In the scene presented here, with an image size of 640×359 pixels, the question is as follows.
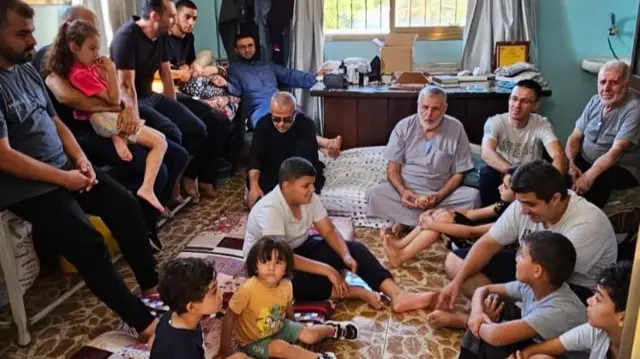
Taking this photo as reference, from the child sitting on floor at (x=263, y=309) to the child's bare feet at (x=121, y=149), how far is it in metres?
1.18

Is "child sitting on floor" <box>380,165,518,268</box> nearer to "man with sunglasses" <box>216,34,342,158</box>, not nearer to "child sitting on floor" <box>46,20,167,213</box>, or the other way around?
"child sitting on floor" <box>46,20,167,213</box>

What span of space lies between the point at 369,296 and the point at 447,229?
1.80 feet

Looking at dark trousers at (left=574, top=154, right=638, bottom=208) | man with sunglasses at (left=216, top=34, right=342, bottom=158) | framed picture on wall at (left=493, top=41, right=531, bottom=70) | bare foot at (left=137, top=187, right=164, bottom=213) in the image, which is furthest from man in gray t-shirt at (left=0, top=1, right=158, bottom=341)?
framed picture on wall at (left=493, top=41, right=531, bottom=70)

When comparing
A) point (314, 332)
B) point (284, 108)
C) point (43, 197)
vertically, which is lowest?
point (314, 332)

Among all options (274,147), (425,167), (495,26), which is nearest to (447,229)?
(425,167)

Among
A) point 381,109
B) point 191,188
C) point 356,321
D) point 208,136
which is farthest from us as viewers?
point 381,109

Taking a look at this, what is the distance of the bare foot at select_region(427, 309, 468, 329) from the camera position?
232 cm

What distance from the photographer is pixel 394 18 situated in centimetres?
486

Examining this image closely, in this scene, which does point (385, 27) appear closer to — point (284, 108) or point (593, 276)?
point (284, 108)

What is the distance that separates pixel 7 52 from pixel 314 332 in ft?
5.24

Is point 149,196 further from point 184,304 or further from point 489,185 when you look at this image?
point 489,185

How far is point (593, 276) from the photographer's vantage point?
203cm

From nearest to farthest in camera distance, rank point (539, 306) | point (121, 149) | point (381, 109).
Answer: point (539, 306) → point (121, 149) → point (381, 109)

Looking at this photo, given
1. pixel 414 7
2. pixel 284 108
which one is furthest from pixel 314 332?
pixel 414 7
